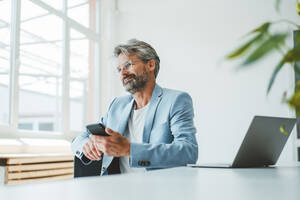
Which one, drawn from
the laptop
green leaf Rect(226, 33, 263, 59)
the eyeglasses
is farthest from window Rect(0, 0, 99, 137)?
green leaf Rect(226, 33, 263, 59)

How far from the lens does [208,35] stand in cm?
519

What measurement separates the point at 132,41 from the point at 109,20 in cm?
343

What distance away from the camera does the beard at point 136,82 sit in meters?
2.39

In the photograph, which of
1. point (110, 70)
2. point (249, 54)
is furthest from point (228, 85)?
point (249, 54)

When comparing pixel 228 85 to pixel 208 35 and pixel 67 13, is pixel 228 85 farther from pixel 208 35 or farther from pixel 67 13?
pixel 67 13

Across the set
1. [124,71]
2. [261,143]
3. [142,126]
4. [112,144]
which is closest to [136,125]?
[142,126]

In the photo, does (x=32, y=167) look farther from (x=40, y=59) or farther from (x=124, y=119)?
(x=124, y=119)

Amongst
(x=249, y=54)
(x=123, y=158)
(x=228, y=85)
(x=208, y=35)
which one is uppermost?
(x=208, y=35)

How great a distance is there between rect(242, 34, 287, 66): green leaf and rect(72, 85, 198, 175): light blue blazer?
1.57 meters

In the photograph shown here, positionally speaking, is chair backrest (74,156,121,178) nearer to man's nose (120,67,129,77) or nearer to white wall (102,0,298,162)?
man's nose (120,67,129,77)

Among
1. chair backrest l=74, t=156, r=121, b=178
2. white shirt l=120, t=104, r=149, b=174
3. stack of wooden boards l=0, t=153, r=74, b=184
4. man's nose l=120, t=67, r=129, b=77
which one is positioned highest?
man's nose l=120, t=67, r=129, b=77

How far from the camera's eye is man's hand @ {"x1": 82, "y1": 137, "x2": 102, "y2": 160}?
184cm

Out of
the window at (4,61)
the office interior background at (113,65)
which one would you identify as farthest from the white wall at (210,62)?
the window at (4,61)

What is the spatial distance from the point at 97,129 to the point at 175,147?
44 centimetres
